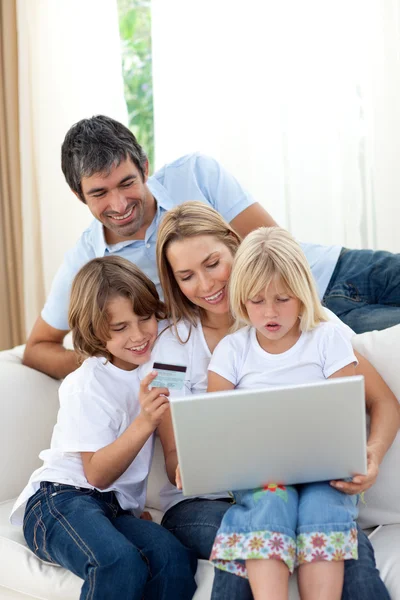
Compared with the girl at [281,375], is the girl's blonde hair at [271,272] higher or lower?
higher

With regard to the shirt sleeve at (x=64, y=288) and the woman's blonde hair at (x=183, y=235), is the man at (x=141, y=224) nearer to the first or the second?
the shirt sleeve at (x=64, y=288)

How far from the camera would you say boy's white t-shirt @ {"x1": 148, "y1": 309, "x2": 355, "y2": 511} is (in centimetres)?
194

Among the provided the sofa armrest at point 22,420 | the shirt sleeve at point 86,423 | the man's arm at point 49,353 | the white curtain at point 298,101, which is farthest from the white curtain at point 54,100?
the shirt sleeve at point 86,423

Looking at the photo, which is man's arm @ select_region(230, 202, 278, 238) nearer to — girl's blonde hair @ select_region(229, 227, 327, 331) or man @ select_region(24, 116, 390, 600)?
man @ select_region(24, 116, 390, 600)

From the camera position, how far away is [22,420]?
2.23 metres

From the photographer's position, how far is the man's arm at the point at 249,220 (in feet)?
7.97

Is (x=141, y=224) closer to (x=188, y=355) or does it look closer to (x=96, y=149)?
(x=96, y=149)

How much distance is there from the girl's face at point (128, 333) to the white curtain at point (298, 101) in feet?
4.33

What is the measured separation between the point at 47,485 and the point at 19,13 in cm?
268

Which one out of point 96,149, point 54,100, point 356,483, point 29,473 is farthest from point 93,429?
point 54,100

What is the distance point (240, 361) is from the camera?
1.83 metres

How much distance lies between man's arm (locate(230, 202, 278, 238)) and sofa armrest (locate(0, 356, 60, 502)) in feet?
2.51

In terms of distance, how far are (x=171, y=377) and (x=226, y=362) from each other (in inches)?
6.9

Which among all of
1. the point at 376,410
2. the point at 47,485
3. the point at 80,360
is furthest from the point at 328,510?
the point at 80,360
